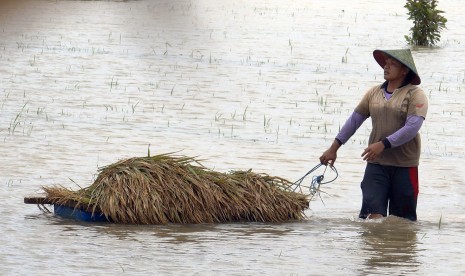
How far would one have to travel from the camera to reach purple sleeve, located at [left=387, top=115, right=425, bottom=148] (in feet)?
25.5

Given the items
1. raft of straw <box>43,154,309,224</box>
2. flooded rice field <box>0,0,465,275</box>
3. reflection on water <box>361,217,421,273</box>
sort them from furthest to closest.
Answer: raft of straw <box>43,154,309,224</box> < flooded rice field <box>0,0,465,275</box> < reflection on water <box>361,217,421,273</box>

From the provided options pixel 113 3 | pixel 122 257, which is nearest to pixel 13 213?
pixel 122 257

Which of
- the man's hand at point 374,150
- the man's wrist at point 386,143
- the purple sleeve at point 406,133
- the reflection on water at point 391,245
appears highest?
the purple sleeve at point 406,133

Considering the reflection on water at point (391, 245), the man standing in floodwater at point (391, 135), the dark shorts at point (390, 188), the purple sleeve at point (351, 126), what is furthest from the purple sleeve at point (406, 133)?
the reflection on water at point (391, 245)

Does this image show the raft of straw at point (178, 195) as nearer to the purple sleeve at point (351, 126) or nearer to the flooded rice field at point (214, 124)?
the flooded rice field at point (214, 124)

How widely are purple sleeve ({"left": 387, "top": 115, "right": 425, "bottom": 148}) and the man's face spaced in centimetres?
37

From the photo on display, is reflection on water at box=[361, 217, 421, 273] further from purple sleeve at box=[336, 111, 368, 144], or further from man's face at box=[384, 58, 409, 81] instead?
man's face at box=[384, 58, 409, 81]

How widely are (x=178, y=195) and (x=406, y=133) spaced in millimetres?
1593

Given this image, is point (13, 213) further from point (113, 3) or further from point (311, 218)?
point (113, 3)

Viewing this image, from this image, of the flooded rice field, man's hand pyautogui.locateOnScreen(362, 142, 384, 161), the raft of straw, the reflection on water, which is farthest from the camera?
the raft of straw

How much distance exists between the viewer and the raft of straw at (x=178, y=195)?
8102 millimetres

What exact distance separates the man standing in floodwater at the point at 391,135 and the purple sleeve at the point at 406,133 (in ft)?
0.05

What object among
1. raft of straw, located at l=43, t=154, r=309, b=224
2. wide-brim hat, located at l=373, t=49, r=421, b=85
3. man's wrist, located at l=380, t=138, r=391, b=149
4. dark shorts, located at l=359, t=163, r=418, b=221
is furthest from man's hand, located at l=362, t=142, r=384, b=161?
raft of straw, located at l=43, t=154, r=309, b=224

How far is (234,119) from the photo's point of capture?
14242 millimetres
